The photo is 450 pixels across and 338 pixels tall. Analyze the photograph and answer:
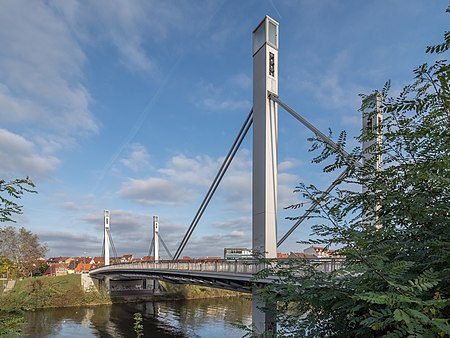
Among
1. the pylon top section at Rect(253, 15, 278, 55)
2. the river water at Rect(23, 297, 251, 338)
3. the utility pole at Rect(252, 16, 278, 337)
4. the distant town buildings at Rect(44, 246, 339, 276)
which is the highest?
the pylon top section at Rect(253, 15, 278, 55)

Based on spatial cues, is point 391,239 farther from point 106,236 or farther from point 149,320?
point 106,236

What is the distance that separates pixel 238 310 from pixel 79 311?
1922 centimetres

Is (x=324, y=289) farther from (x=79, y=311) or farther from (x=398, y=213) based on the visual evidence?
(x=79, y=311)

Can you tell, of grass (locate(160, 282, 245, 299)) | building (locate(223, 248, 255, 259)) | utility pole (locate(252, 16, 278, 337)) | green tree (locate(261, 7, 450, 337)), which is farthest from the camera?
grass (locate(160, 282, 245, 299))

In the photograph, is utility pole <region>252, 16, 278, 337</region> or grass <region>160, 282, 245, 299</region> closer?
utility pole <region>252, 16, 278, 337</region>

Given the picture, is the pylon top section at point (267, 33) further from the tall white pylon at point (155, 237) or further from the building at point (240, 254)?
the tall white pylon at point (155, 237)

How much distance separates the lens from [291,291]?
130 inches

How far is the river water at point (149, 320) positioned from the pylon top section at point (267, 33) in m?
17.9

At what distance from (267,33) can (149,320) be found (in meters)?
32.0

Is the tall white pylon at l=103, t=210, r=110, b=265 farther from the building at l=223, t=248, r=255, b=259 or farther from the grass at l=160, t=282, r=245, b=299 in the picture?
the building at l=223, t=248, r=255, b=259

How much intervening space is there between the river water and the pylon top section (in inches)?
705

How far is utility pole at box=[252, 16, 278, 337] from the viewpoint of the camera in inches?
519

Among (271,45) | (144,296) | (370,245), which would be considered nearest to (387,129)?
(370,245)

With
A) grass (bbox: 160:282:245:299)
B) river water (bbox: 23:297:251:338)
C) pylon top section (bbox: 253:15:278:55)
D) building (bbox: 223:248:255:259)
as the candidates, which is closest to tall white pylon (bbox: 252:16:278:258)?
pylon top section (bbox: 253:15:278:55)
